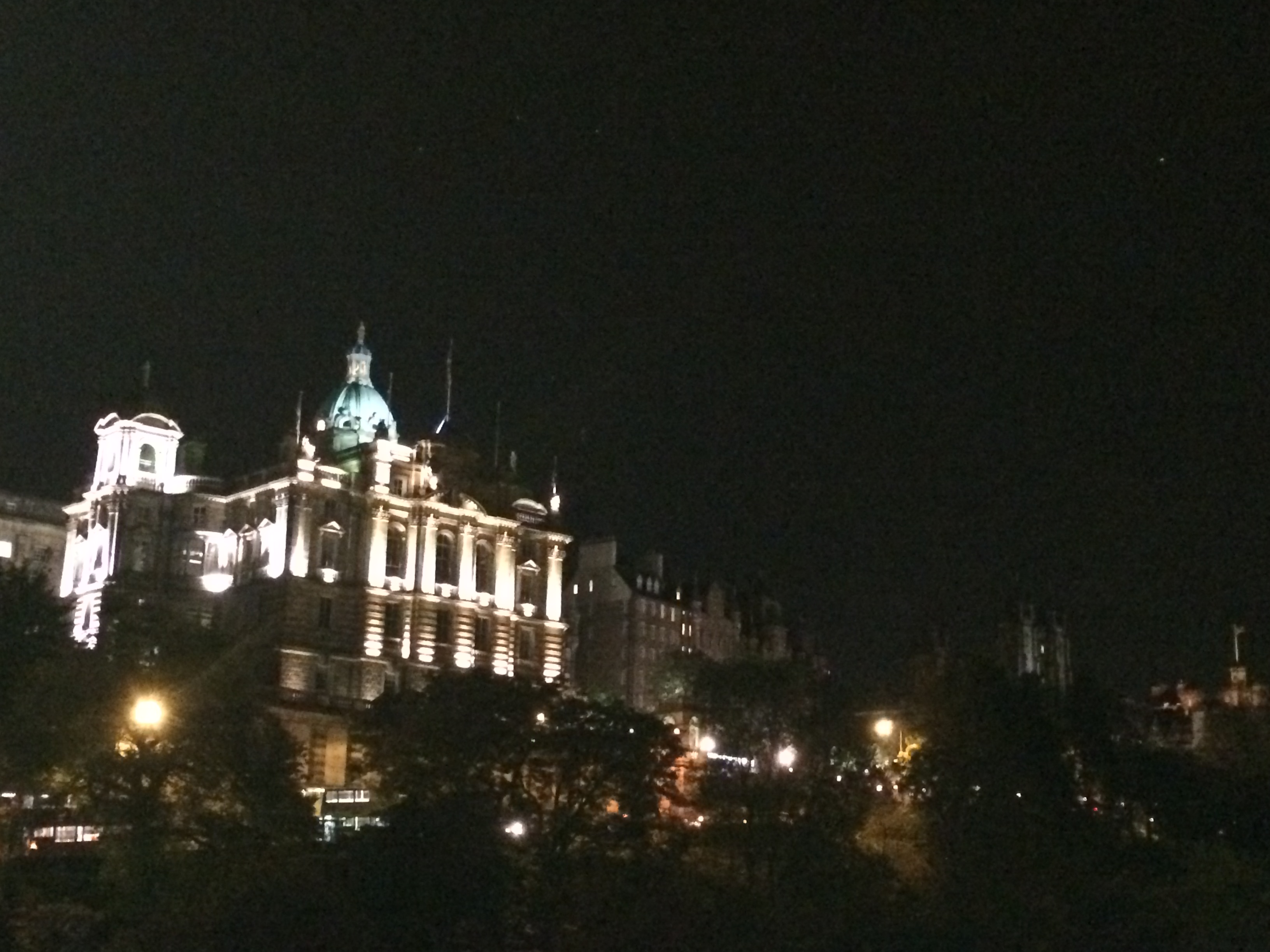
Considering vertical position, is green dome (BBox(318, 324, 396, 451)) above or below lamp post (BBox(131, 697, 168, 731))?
above

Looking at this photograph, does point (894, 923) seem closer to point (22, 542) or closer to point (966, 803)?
point (966, 803)

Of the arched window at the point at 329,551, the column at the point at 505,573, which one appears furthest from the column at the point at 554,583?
the arched window at the point at 329,551

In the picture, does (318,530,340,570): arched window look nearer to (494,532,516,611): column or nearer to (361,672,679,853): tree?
(494,532,516,611): column

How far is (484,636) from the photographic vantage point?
11031cm

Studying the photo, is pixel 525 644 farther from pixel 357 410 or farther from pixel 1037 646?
pixel 1037 646

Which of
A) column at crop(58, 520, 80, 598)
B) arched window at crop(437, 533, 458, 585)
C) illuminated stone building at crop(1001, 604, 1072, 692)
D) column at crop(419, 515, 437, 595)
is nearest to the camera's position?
column at crop(419, 515, 437, 595)

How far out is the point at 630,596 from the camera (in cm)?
13300

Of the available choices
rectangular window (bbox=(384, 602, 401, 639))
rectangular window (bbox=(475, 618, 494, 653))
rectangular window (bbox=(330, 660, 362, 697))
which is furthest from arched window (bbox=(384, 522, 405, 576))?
rectangular window (bbox=(330, 660, 362, 697))

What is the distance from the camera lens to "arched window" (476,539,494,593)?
111562 mm

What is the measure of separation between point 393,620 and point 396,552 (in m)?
4.34

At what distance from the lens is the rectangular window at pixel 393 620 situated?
105 metres

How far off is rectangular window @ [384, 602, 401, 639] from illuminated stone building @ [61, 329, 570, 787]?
0.10 meters

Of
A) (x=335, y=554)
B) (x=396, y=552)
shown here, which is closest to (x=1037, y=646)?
(x=396, y=552)

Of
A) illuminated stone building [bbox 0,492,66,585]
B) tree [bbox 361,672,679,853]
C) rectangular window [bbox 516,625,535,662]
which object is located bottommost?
tree [bbox 361,672,679,853]
